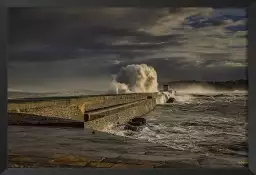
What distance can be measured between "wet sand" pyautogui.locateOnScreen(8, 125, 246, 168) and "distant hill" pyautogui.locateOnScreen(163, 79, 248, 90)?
366 mm

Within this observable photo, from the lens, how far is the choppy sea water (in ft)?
6.89

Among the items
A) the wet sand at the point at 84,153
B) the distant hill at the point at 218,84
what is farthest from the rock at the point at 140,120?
the distant hill at the point at 218,84

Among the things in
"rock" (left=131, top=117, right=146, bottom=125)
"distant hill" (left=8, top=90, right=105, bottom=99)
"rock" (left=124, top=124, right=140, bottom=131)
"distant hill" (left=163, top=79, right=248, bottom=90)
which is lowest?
"rock" (left=124, top=124, right=140, bottom=131)

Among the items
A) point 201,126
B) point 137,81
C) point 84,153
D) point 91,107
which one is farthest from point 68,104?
point 201,126

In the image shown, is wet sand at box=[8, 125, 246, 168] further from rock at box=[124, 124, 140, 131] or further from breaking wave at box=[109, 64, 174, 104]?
breaking wave at box=[109, 64, 174, 104]

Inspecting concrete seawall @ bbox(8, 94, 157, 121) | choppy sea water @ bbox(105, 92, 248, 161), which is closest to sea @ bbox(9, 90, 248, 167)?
choppy sea water @ bbox(105, 92, 248, 161)

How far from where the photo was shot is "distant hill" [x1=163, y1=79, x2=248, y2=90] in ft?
6.86

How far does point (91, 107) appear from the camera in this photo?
2.12 meters

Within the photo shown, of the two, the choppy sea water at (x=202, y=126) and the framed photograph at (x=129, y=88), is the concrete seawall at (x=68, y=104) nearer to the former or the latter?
the framed photograph at (x=129, y=88)

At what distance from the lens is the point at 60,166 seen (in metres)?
2.09

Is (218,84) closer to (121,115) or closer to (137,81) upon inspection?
(137,81)

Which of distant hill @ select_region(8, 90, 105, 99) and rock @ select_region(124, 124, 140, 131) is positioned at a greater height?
distant hill @ select_region(8, 90, 105, 99)
